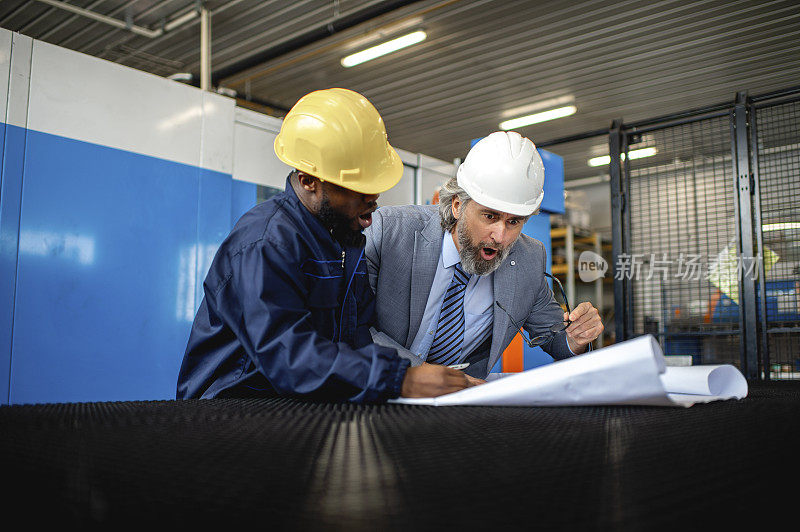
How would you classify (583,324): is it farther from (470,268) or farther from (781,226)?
(781,226)

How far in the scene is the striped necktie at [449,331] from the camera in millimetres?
2121

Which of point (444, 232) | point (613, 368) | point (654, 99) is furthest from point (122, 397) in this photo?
point (654, 99)

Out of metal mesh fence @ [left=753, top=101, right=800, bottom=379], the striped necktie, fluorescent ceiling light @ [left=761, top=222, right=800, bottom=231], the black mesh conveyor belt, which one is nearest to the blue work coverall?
the black mesh conveyor belt

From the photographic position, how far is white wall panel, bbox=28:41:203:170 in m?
2.87

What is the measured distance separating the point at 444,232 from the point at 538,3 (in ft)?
15.4

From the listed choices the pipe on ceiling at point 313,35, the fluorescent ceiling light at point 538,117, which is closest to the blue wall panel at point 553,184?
the pipe on ceiling at point 313,35

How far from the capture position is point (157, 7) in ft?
20.4

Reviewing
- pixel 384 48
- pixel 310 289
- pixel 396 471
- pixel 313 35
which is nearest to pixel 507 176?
pixel 310 289

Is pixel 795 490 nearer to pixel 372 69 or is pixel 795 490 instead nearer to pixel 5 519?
pixel 5 519

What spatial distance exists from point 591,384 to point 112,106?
3013 millimetres

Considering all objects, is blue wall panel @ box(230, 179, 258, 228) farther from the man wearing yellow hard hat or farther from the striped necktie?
the man wearing yellow hard hat

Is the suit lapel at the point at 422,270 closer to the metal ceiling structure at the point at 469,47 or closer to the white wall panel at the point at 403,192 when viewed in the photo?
the white wall panel at the point at 403,192

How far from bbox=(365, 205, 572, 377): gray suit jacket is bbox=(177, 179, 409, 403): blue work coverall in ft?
1.36

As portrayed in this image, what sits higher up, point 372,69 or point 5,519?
point 372,69
